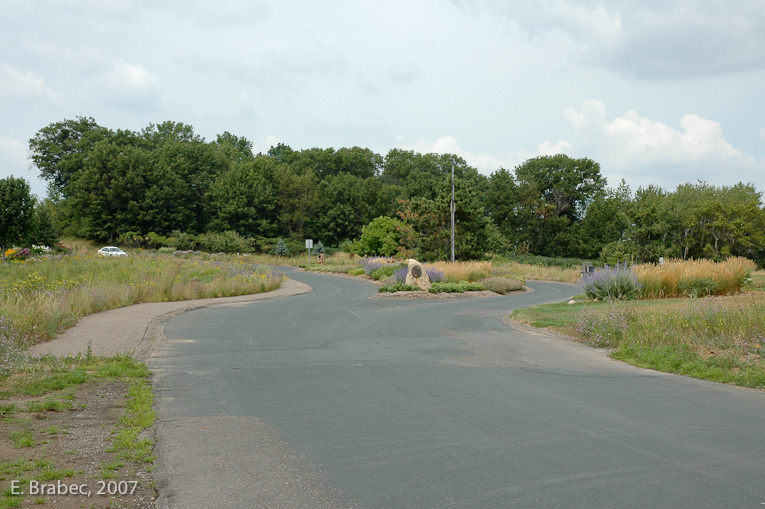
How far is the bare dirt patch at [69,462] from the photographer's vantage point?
186 inches

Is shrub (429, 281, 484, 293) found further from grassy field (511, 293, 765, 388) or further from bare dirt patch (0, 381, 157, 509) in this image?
A: bare dirt patch (0, 381, 157, 509)

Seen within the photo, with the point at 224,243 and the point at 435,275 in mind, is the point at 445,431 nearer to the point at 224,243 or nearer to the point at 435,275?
the point at 435,275

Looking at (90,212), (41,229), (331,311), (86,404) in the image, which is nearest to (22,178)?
(41,229)

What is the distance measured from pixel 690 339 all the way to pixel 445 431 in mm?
7227

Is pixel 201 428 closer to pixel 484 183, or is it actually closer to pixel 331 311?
pixel 331 311

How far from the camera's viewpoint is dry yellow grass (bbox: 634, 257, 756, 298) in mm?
22219

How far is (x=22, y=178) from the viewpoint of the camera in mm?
48188

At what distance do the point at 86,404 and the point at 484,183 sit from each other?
91.1m

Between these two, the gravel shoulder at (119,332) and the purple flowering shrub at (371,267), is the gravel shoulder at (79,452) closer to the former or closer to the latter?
the gravel shoulder at (119,332)

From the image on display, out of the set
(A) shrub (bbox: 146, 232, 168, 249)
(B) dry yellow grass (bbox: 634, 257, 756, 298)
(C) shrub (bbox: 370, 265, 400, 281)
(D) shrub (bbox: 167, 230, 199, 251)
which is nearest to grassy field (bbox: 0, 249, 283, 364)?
(C) shrub (bbox: 370, 265, 400, 281)

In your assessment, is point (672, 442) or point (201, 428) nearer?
point (672, 442)

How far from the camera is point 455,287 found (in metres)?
31.2

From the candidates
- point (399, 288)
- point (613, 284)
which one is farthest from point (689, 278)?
point (399, 288)

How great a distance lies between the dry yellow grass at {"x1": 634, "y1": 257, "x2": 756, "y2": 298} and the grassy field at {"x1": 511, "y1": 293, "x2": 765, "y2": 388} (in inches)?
307
